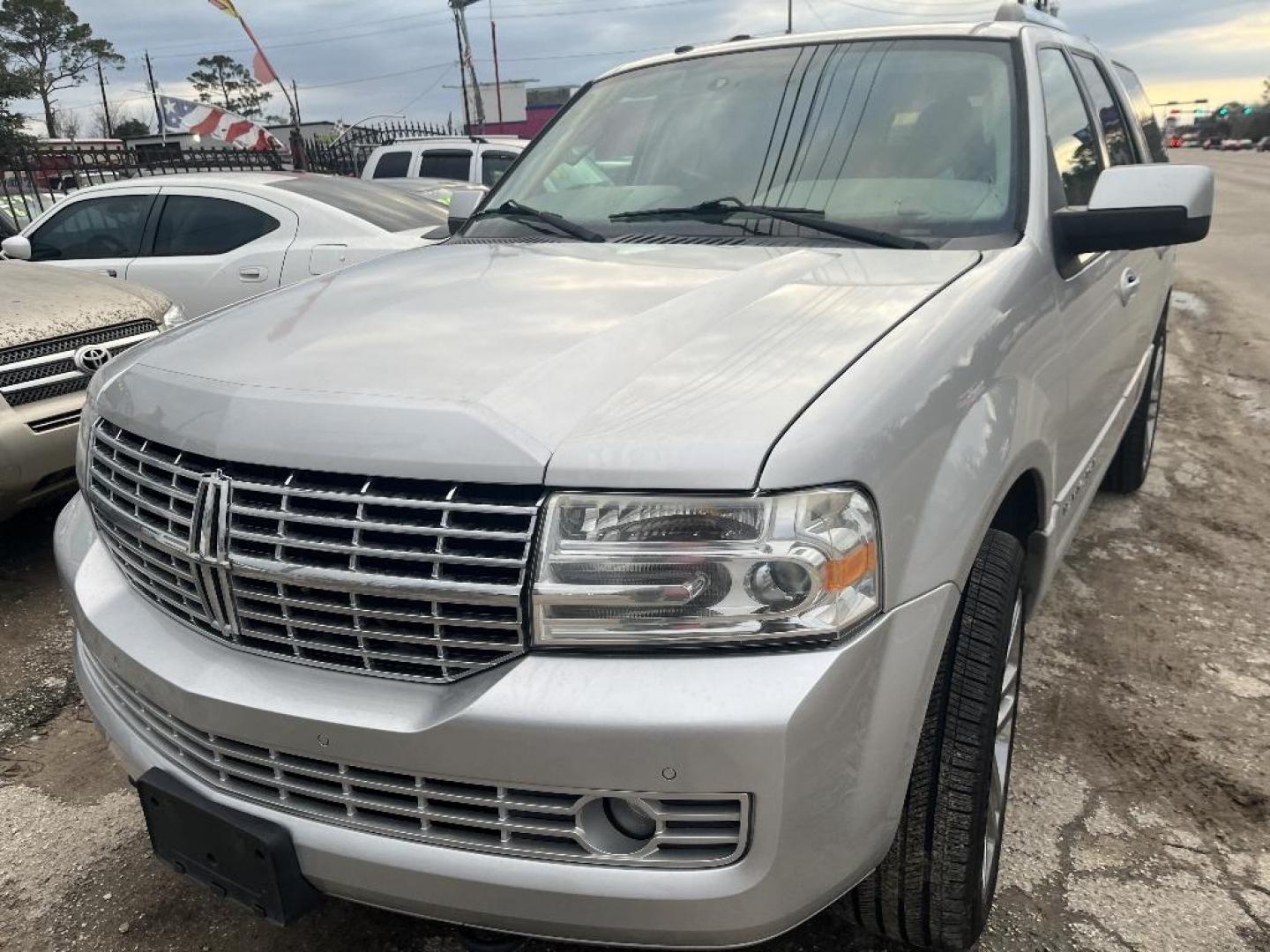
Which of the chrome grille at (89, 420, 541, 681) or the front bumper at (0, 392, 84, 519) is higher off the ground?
the chrome grille at (89, 420, 541, 681)

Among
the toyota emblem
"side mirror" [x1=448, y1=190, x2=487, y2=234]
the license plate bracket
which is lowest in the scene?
the license plate bracket

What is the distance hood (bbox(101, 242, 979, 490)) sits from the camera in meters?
1.48

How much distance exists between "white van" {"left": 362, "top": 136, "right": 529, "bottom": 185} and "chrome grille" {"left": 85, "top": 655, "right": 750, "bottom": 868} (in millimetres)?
8808

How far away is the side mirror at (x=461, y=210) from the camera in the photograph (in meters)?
3.34

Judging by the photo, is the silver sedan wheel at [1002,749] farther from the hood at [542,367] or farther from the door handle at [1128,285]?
the door handle at [1128,285]

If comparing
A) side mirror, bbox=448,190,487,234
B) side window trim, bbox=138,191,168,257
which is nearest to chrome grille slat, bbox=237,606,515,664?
side mirror, bbox=448,190,487,234

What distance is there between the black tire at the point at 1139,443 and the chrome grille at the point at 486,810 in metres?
3.56

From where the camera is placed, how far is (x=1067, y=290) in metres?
2.41

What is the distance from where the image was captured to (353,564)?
1538 millimetres

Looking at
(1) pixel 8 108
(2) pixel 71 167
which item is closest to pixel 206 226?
(2) pixel 71 167

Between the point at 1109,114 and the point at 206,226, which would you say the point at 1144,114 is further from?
the point at 206,226

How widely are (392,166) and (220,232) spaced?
5.05 metres

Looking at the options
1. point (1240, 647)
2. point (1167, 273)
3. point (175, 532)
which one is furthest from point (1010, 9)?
point (175, 532)

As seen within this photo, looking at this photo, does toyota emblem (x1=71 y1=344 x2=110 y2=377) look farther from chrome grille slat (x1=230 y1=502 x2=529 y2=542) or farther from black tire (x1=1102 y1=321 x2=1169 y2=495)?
black tire (x1=1102 y1=321 x2=1169 y2=495)
